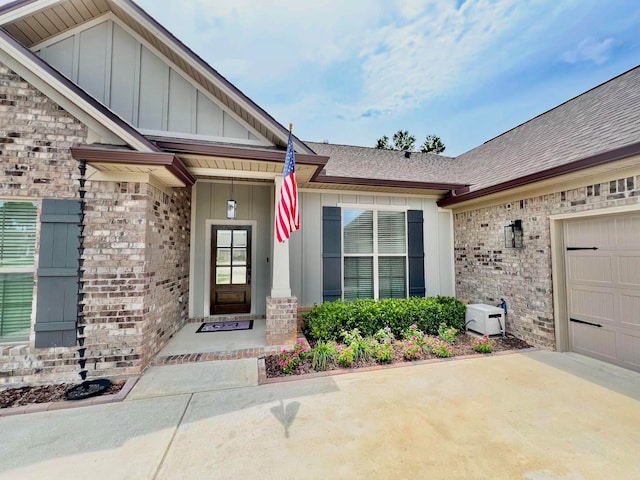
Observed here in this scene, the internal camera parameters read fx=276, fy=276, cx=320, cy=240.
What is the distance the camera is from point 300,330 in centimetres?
536

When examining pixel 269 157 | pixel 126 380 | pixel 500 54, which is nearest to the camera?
pixel 126 380

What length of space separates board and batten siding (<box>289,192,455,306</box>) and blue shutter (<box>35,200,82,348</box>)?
325cm

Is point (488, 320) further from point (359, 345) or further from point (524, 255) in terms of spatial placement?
point (359, 345)

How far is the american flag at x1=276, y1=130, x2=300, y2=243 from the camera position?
12.5ft

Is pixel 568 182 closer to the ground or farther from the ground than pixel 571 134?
closer to the ground

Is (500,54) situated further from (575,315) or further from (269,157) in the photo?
(269,157)

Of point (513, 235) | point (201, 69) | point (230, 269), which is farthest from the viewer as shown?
point (230, 269)

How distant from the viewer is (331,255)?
5.62 m

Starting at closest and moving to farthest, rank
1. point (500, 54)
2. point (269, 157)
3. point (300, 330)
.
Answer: point (269, 157), point (300, 330), point (500, 54)

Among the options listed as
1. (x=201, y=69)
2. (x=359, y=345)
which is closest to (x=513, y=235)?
(x=359, y=345)

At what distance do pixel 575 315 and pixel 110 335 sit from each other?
22.0ft

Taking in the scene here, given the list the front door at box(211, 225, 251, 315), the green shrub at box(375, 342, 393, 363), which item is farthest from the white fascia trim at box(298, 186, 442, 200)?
the green shrub at box(375, 342, 393, 363)

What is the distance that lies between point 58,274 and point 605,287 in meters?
7.29

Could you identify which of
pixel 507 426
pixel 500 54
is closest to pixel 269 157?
pixel 507 426
